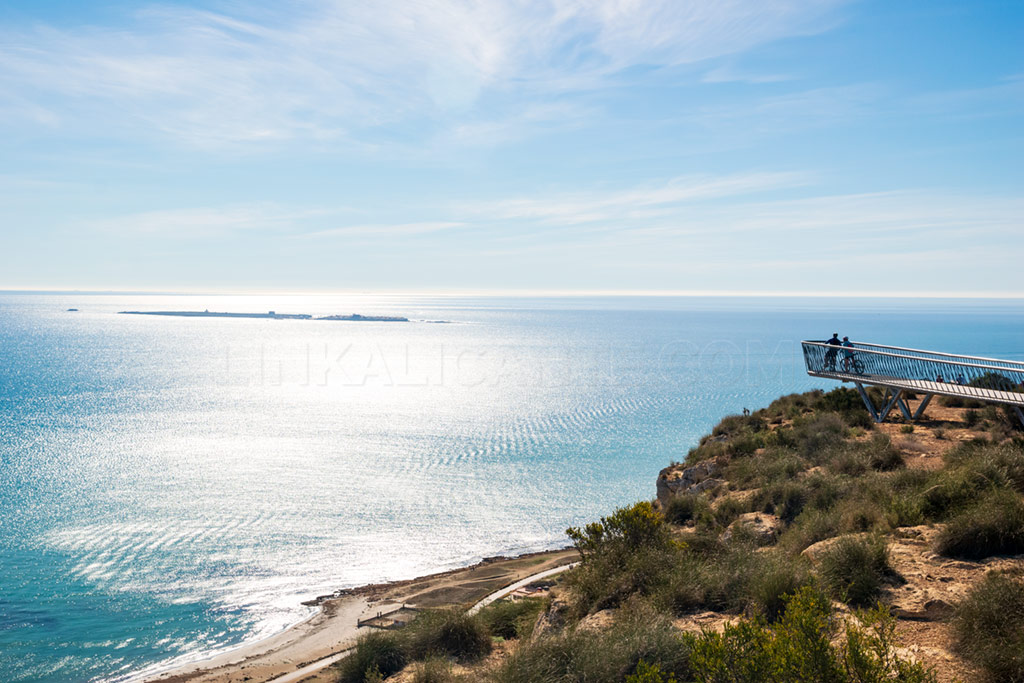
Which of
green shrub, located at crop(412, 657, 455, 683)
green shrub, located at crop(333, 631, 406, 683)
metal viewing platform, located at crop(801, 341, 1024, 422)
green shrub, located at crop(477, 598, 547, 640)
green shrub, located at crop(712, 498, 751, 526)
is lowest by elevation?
green shrub, located at crop(333, 631, 406, 683)

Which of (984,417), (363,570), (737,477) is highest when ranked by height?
(984,417)

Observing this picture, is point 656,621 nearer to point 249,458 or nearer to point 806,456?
point 806,456

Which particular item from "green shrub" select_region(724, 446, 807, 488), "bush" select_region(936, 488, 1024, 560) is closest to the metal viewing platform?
"green shrub" select_region(724, 446, 807, 488)

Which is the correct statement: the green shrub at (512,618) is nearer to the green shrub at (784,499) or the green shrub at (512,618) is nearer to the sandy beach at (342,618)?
the green shrub at (784,499)

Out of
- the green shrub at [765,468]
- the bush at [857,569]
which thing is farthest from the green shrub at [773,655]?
the green shrub at [765,468]

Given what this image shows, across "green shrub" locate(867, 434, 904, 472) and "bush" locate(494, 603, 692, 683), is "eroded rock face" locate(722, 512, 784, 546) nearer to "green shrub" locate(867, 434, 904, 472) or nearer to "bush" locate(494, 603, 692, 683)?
"green shrub" locate(867, 434, 904, 472)

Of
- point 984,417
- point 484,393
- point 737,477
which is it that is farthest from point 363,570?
point 484,393

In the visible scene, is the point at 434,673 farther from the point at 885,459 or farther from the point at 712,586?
the point at 885,459
